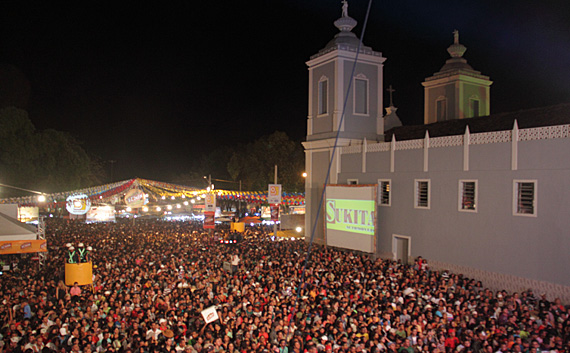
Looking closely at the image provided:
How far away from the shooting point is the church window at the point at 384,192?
22406 mm

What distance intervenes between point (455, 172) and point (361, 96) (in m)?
8.00

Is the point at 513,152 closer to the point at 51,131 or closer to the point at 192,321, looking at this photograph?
the point at 192,321

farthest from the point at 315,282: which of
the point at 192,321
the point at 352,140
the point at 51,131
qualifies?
the point at 51,131

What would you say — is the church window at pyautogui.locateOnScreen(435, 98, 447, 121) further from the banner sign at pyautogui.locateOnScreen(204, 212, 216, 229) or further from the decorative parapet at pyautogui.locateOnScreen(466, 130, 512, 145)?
the banner sign at pyautogui.locateOnScreen(204, 212, 216, 229)

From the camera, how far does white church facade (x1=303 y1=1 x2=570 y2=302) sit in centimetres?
1600

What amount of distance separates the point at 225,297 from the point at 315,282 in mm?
3267

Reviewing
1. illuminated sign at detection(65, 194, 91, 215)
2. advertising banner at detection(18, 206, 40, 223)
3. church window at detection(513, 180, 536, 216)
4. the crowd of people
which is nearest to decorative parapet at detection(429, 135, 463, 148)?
church window at detection(513, 180, 536, 216)

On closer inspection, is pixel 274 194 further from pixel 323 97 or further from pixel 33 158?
pixel 33 158

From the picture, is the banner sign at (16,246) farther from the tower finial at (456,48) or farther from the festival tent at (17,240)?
the tower finial at (456,48)

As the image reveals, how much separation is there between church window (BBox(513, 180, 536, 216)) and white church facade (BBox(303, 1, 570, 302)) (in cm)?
3

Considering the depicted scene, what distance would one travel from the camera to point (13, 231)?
18000mm

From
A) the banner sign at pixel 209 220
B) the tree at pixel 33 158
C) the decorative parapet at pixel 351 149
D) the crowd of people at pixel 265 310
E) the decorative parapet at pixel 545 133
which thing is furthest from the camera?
the tree at pixel 33 158

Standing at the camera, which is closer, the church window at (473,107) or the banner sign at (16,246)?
the banner sign at (16,246)

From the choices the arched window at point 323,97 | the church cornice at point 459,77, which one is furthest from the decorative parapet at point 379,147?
the church cornice at point 459,77
